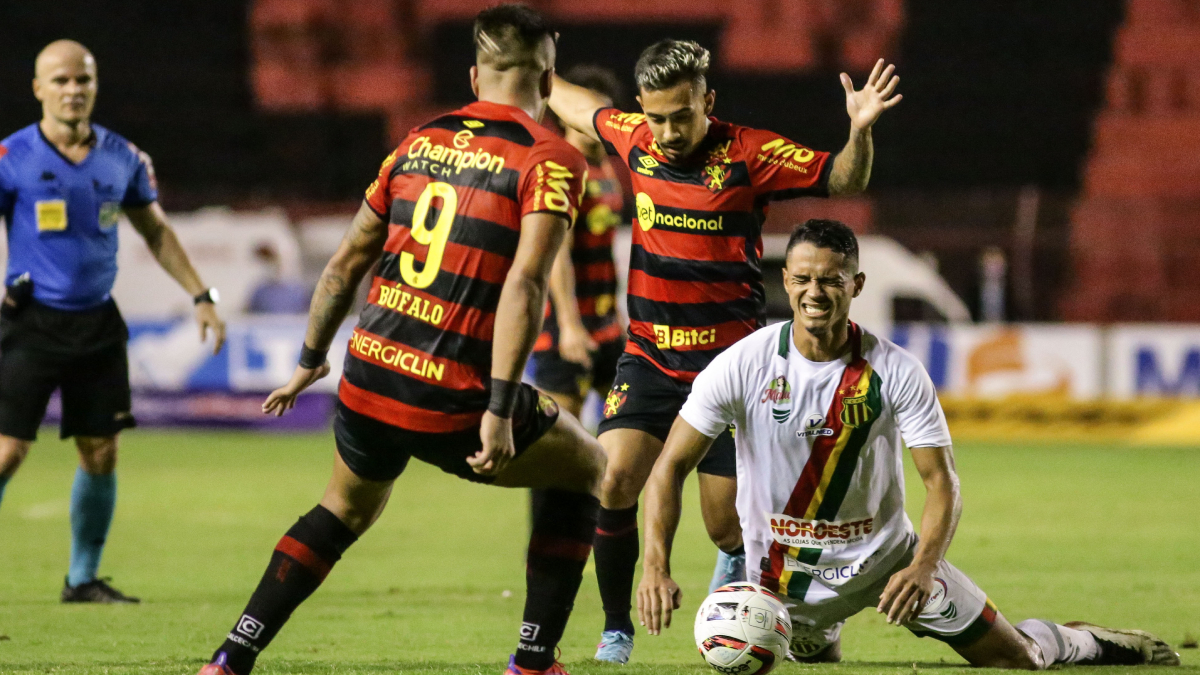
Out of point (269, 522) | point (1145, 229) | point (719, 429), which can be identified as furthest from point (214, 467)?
point (1145, 229)

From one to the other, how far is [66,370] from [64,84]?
1261mm

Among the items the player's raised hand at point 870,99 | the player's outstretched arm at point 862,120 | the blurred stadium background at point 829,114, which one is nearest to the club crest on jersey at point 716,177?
the player's outstretched arm at point 862,120

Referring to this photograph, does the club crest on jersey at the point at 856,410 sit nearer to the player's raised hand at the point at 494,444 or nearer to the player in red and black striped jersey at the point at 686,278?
the player in red and black striped jersey at the point at 686,278

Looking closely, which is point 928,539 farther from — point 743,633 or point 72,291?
point 72,291

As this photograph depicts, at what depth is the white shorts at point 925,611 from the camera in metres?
5.07

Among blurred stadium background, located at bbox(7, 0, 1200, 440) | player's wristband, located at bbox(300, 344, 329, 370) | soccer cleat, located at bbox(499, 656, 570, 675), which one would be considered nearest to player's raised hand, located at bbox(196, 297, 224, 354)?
player's wristband, located at bbox(300, 344, 329, 370)

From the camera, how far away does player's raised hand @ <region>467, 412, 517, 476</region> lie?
4383 millimetres

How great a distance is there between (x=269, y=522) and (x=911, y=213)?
11.9m

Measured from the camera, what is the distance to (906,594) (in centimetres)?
467

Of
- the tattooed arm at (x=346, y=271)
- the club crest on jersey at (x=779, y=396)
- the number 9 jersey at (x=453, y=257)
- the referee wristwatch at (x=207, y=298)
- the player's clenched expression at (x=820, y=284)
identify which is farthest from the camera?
the referee wristwatch at (x=207, y=298)

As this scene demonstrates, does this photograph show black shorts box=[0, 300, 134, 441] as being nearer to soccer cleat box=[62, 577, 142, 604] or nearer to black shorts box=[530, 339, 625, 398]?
soccer cleat box=[62, 577, 142, 604]

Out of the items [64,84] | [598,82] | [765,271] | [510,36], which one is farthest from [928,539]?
[765,271]

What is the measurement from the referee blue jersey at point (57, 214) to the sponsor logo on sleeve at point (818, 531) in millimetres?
3436

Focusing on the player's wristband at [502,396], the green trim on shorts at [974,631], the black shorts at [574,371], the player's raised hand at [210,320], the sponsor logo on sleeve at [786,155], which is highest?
the sponsor logo on sleeve at [786,155]
